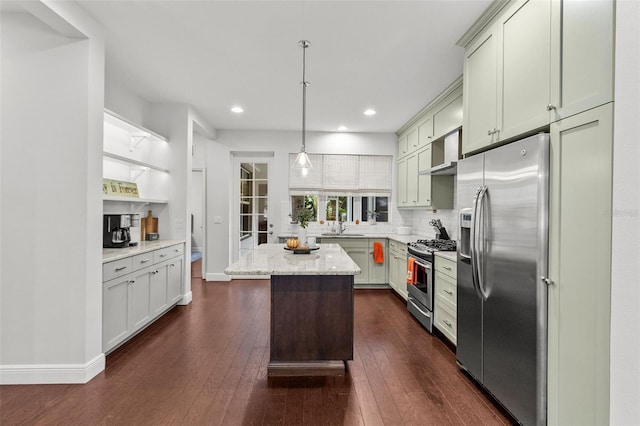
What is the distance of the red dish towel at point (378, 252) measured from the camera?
17.5ft

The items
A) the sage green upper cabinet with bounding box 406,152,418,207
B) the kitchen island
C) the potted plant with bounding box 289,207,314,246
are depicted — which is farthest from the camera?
the sage green upper cabinet with bounding box 406,152,418,207

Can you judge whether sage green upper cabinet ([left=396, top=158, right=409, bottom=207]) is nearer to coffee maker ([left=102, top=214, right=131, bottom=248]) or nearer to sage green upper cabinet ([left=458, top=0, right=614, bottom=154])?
sage green upper cabinet ([left=458, top=0, right=614, bottom=154])

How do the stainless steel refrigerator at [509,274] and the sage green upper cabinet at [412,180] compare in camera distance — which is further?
the sage green upper cabinet at [412,180]

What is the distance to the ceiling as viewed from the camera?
2424 millimetres

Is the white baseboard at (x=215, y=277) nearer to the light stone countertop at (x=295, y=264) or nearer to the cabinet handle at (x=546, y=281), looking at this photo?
the light stone countertop at (x=295, y=264)

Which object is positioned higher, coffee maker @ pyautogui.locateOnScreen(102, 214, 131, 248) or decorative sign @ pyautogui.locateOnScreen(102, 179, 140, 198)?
decorative sign @ pyautogui.locateOnScreen(102, 179, 140, 198)

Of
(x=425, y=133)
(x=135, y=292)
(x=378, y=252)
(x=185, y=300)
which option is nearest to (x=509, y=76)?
(x=425, y=133)

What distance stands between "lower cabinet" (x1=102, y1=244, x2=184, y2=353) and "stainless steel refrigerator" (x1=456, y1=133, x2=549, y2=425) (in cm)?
299

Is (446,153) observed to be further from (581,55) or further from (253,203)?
(253,203)

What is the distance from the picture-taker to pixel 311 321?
2633 millimetres

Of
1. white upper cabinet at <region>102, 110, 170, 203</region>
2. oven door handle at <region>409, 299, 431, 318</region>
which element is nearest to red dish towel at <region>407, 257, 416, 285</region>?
oven door handle at <region>409, 299, 431, 318</region>

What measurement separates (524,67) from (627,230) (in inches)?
53.9

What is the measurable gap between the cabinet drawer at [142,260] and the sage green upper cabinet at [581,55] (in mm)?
3585


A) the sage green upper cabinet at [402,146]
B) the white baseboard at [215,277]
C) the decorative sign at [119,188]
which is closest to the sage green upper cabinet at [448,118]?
the sage green upper cabinet at [402,146]
